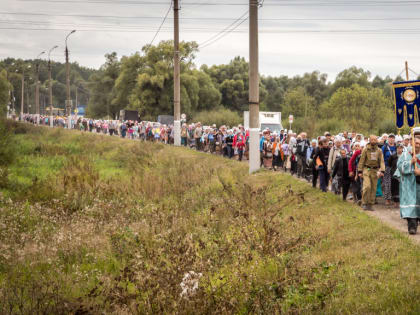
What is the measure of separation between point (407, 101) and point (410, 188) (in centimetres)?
180

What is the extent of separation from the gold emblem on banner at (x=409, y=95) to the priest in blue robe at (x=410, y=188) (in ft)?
2.68

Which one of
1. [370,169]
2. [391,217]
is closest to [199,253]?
[391,217]

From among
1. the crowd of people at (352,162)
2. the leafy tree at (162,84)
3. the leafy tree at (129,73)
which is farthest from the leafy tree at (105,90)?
the crowd of people at (352,162)

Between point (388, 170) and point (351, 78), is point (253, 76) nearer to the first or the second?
point (388, 170)

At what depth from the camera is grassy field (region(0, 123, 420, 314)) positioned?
23.3 ft

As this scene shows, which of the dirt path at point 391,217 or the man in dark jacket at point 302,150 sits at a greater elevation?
the man in dark jacket at point 302,150

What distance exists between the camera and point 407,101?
38.6 feet

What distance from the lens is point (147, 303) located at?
23.1 ft

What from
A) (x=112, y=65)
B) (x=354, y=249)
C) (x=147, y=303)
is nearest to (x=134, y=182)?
(x=354, y=249)

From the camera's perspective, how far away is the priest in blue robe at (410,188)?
36.3 ft

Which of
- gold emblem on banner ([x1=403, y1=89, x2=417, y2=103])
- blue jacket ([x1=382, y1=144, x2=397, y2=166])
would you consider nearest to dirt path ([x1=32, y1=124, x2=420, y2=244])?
blue jacket ([x1=382, y1=144, x2=397, y2=166])

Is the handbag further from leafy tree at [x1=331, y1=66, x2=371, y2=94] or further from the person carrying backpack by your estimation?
leafy tree at [x1=331, y1=66, x2=371, y2=94]

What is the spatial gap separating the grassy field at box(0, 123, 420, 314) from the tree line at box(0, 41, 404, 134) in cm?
2855

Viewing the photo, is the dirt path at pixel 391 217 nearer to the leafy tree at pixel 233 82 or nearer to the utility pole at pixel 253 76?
the utility pole at pixel 253 76
